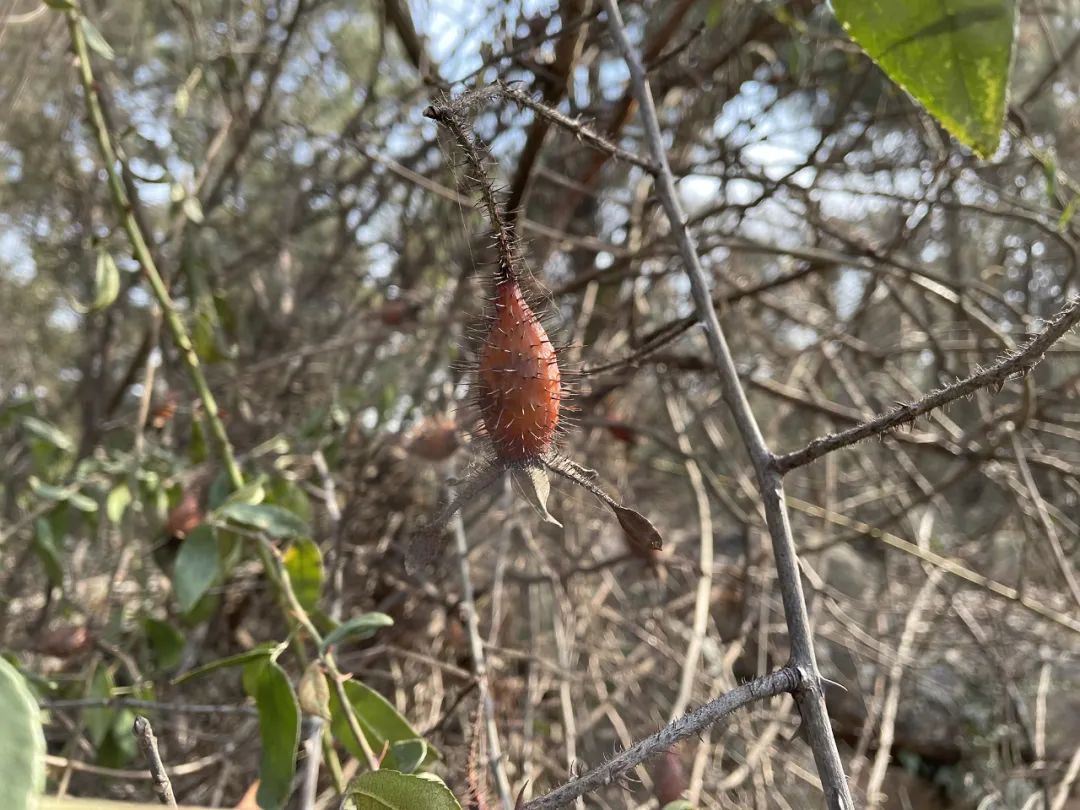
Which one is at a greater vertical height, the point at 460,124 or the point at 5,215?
the point at 5,215

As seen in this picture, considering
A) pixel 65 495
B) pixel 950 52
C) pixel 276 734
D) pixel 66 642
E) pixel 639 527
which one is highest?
pixel 950 52

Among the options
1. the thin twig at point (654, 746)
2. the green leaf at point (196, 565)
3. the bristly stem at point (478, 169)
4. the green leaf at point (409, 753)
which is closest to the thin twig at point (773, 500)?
the thin twig at point (654, 746)

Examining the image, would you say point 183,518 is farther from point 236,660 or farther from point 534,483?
point 534,483

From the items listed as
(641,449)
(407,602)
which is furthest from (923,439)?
(407,602)

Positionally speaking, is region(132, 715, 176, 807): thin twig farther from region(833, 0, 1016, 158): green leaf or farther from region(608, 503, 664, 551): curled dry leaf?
region(833, 0, 1016, 158): green leaf

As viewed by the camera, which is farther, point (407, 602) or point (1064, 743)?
point (1064, 743)

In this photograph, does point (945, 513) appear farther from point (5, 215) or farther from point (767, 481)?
point (5, 215)

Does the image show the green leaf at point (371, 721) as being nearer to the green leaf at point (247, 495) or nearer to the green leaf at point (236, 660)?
the green leaf at point (236, 660)

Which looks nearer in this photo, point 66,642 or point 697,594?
point 66,642

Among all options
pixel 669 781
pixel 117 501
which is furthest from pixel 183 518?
pixel 669 781
